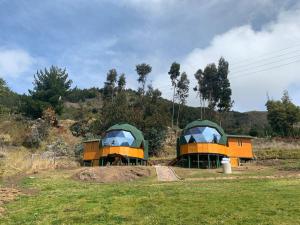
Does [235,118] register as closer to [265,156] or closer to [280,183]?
Result: [265,156]

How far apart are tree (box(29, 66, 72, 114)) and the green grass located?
43815 mm

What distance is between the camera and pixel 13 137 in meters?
56.6

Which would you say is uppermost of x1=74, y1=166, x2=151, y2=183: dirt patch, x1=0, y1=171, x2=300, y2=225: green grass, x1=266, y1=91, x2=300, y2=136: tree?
x1=266, y1=91, x2=300, y2=136: tree

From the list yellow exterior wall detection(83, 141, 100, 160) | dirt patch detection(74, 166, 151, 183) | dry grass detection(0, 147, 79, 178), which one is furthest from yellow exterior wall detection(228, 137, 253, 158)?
dry grass detection(0, 147, 79, 178)

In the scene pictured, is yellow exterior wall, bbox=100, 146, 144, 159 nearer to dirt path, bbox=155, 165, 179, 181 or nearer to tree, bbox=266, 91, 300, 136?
dirt path, bbox=155, 165, 179, 181

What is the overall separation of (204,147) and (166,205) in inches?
939

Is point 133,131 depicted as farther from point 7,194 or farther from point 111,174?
point 7,194

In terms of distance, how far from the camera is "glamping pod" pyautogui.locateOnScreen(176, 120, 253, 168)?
41.1m

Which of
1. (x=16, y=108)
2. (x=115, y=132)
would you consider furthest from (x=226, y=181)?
(x=16, y=108)

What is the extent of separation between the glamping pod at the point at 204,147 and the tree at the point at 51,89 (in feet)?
93.2

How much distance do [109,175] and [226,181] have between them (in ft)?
25.8

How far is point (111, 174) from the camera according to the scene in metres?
29.3

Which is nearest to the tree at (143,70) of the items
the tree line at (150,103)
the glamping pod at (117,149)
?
the tree line at (150,103)

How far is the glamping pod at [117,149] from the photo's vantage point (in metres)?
41.7
